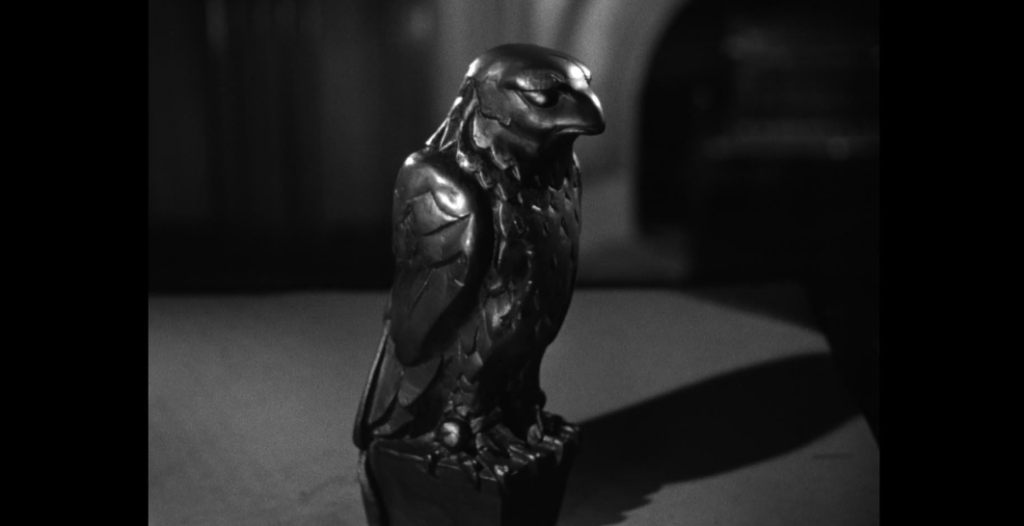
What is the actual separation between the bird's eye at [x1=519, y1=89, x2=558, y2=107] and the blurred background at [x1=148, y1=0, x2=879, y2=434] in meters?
2.86

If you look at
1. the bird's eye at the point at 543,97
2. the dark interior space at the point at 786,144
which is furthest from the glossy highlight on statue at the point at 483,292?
the dark interior space at the point at 786,144

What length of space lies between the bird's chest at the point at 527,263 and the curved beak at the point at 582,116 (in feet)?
0.41

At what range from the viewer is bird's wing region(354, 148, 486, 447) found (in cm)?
160

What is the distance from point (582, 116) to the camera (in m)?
1.58

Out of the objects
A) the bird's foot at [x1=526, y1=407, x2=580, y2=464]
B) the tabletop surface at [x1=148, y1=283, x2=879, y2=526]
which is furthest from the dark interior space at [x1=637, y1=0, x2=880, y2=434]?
the bird's foot at [x1=526, y1=407, x2=580, y2=464]

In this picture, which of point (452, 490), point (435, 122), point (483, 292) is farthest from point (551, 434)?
point (435, 122)

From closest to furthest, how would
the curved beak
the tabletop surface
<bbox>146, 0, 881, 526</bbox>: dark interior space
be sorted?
1. the curved beak
2. the tabletop surface
3. <bbox>146, 0, 881, 526</bbox>: dark interior space

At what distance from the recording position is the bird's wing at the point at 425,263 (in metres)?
1.60

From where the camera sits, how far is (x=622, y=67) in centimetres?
472

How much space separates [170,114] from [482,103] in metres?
3.80

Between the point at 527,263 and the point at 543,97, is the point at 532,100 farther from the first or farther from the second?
the point at 527,263

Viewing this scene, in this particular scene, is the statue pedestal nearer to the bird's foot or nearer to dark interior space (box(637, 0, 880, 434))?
the bird's foot

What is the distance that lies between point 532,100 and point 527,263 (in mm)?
253

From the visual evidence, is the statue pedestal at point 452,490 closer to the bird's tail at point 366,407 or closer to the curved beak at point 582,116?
the bird's tail at point 366,407
